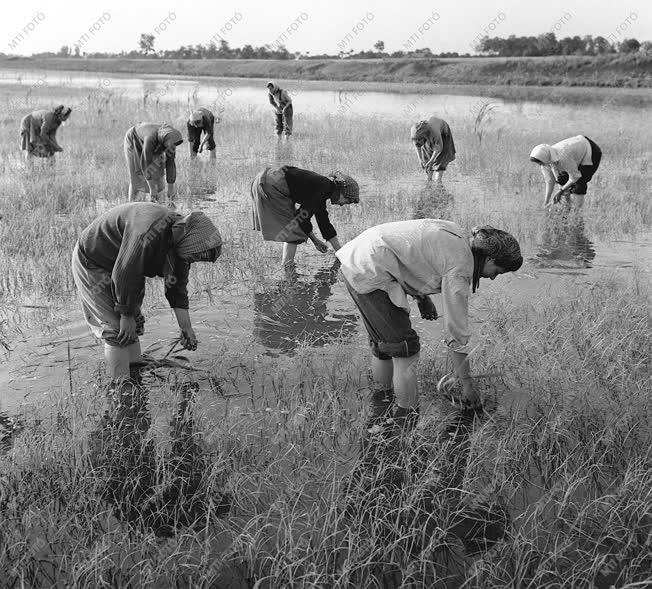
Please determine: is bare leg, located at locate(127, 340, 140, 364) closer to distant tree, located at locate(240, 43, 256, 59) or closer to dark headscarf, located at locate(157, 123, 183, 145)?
dark headscarf, located at locate(157, 123, 183, 145)

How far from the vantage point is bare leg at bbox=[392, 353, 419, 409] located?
3818mm

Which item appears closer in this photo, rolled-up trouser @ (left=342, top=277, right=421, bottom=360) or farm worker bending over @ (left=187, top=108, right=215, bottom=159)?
rolled-up trouser @ (left=342, top=277, right=421, bottom=360)

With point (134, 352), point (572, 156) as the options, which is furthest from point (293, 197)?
point (572, 156)

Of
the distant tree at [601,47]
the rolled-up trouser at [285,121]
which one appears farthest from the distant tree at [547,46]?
the rolled-up trouser at [285,121]

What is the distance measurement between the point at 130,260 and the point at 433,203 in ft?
22.5

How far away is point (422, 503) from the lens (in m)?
3.14

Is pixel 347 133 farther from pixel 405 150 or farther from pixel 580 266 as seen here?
pixel 580 266

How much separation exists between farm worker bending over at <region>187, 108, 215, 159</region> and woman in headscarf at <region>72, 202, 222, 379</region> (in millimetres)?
9305

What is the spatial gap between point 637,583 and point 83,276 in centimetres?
326

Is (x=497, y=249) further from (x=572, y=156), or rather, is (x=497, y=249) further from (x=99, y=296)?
(x=572, y=156)

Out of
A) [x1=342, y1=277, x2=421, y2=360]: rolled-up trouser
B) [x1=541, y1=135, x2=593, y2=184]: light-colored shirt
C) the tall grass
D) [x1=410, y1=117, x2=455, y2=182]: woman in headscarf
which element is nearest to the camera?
the tall grass

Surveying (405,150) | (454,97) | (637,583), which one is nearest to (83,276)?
(637,583)

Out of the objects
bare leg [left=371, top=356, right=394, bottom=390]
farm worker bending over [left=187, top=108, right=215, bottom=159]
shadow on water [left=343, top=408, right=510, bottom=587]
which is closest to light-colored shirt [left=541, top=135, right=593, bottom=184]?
bare leg [left=371, top=356, right=394, bottom=390]

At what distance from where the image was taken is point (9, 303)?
5.65 m
